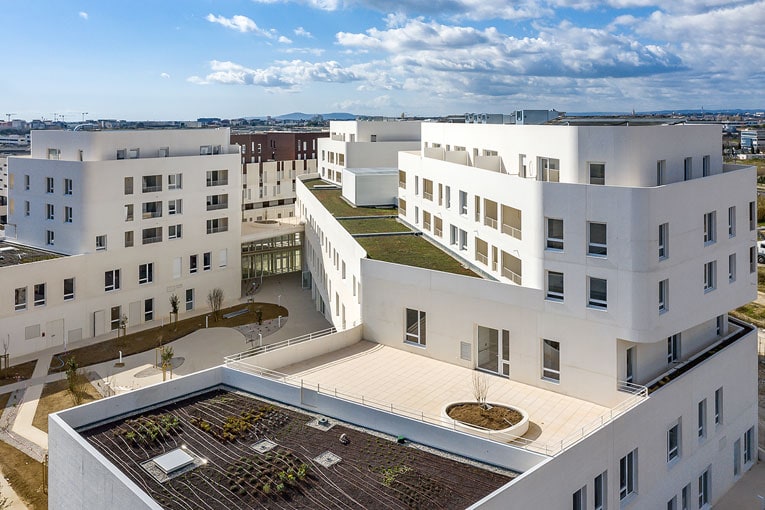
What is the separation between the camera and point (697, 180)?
2238 cm

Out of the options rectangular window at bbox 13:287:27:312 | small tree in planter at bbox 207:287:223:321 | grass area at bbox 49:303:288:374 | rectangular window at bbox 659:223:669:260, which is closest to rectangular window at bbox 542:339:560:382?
rectangular window at bbox 659:223:669:260

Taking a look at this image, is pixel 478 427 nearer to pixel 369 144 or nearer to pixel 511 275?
pixel 511 275

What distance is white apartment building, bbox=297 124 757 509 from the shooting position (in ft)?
67.5

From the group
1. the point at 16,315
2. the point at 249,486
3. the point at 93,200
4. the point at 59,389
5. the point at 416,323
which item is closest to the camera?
the point at 249,486

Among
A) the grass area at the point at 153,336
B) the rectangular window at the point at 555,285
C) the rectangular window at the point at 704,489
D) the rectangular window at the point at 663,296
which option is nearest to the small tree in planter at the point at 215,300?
the grass area at the point at 153,336

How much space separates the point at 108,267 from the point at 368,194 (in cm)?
2015

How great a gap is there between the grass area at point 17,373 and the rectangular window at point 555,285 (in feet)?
98.5

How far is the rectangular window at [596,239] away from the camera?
21.3 meters

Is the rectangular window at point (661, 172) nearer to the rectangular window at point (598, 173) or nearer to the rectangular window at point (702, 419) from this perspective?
the rectangular window at point (598, 173)

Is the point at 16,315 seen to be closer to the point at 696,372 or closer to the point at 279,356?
the point at 279,356

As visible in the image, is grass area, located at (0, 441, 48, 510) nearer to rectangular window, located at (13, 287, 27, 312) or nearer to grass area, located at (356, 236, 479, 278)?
rectangular window, located at (13, 287, 27, 312)

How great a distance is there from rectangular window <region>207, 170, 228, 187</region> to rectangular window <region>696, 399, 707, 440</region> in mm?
38263

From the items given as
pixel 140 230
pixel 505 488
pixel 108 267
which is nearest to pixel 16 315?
pixel 108 267

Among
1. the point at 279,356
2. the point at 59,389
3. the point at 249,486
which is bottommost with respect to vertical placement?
the point at 59,389
